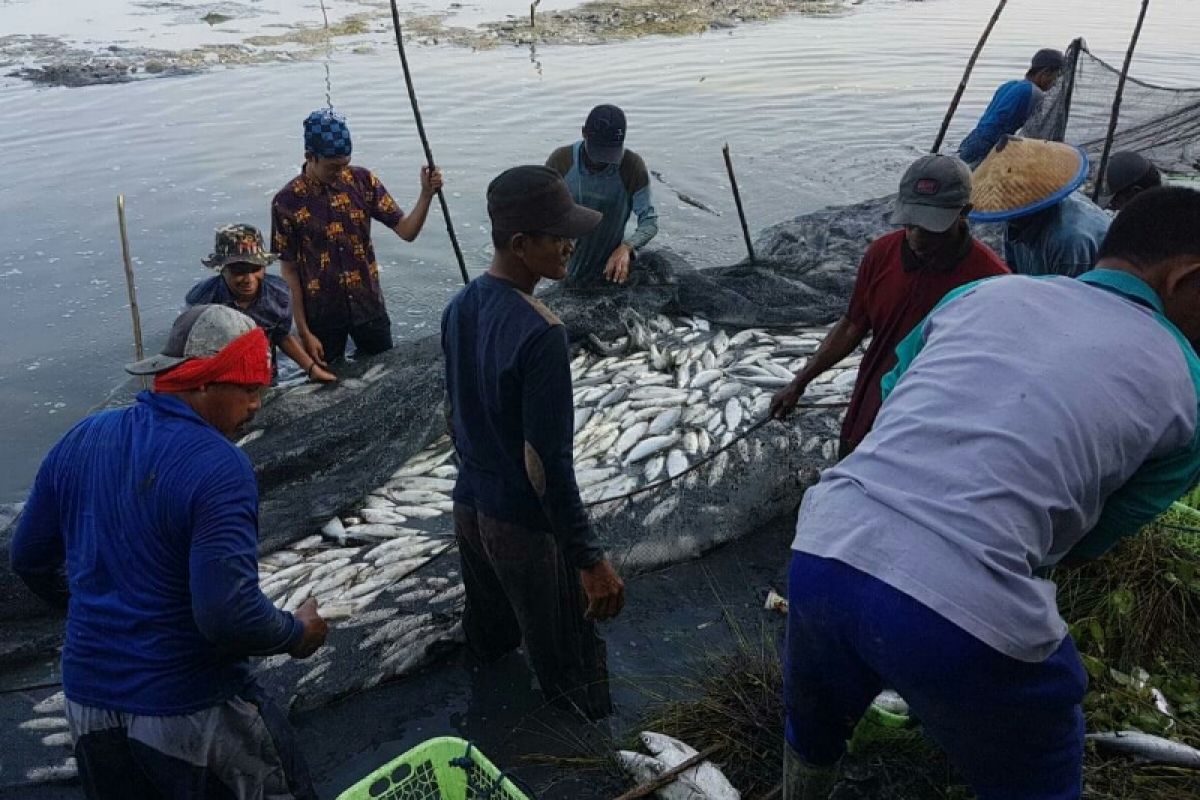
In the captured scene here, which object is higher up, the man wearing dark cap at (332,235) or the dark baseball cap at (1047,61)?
the dark baseball cap at (1047,61)

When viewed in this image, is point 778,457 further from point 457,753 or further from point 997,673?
point 997,673

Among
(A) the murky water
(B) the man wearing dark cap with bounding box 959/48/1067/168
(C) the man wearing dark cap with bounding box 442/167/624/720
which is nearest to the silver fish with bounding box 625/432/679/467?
(C) the man wearing dark cap with bounding box 442/167/624/720

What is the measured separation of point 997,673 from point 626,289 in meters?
5.04

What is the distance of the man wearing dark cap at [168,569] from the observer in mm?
2332

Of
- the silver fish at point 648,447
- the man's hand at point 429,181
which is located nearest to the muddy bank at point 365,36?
the man's hand at point 429,181

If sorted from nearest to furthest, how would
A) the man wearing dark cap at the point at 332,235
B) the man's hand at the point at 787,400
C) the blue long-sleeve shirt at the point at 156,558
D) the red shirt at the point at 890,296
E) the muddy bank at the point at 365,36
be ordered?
the blue long-sleeve shirt at the point at 156,558, the red shirt at the point at 890,296, the man's hand at the point at 787,400, the man wearing dark cap at the point at 332,235, the muddy bank at the point at 365,36

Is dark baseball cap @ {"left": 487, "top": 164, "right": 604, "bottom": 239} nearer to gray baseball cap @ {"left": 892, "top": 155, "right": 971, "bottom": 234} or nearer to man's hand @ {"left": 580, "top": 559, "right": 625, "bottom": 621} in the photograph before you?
man's hand @ {"left": 580, "top": 559, "right": 625, "bottom": 621}

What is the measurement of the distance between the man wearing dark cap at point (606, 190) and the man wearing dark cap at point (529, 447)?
9.61 ft

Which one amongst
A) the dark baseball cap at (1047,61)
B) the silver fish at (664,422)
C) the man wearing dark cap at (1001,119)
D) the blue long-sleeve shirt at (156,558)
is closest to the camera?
the blue long-sleeve shirt at (156,558)

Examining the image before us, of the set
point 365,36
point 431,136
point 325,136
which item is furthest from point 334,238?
point 365,36

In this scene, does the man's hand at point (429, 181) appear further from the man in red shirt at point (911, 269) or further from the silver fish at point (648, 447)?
Result: the man in red shirt at point (911, 269)

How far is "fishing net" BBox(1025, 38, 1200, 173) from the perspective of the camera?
995 centimetres

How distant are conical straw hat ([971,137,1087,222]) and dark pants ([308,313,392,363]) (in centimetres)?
383

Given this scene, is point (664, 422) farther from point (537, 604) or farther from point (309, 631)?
point (309, 631)
